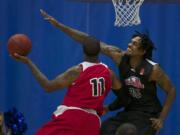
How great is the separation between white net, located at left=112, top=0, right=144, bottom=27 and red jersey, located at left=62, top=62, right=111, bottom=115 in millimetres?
1286

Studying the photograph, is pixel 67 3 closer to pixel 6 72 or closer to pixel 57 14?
pixel 57 14

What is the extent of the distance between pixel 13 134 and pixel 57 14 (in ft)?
5.22

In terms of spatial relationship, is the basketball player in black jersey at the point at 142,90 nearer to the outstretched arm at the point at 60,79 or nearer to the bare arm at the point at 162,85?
the bare arm at the point at 162,85

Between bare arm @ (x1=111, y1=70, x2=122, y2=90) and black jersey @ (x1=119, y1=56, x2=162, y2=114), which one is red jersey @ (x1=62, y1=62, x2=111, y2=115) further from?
black jersey @ (x1=119, y1=56, x2=162, y2=114)

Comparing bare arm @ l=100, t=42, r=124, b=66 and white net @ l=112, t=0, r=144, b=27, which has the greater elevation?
white net @ l=112, t=0, r=144, b=27

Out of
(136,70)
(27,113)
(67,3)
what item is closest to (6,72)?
(27,113)

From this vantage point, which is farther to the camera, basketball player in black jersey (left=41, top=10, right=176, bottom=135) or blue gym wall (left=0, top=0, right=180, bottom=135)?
blue gym wall (left=0, top=0, right=180, bottom=135)

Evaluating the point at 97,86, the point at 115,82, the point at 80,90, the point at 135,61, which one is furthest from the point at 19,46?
the point at 135,61

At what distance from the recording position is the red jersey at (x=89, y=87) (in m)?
5.16

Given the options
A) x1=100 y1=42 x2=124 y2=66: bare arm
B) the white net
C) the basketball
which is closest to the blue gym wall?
the white net

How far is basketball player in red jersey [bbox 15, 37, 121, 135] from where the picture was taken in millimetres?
5168

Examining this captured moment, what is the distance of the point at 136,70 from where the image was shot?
5.77 m

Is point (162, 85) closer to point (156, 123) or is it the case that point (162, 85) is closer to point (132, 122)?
point (156, 123)

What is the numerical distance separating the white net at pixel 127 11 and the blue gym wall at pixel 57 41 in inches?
6.3
